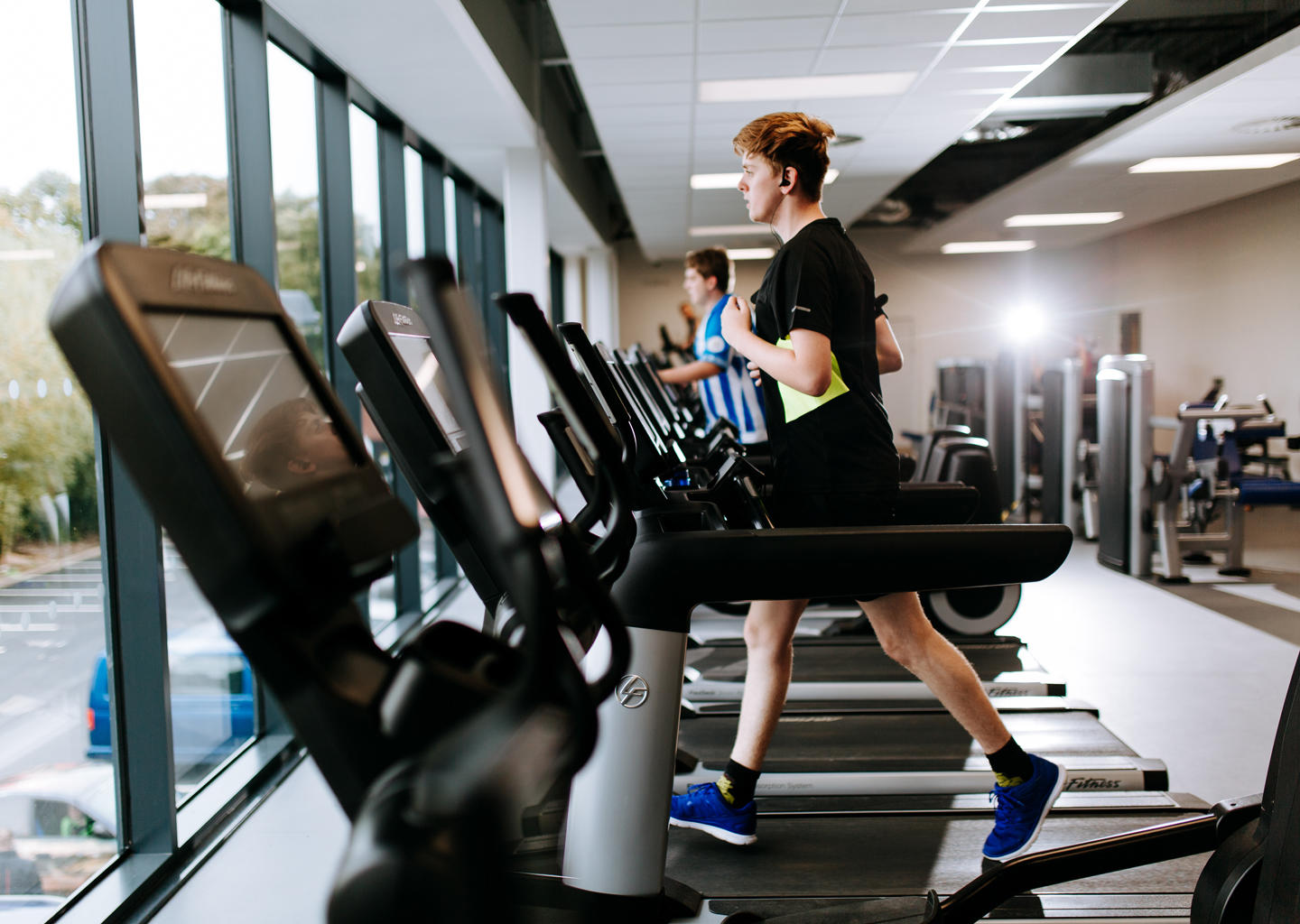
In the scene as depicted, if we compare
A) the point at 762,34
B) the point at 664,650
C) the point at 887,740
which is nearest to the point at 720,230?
the point at 762,34

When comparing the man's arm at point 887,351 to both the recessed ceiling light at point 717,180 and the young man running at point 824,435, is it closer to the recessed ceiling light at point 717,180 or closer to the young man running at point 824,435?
the young man running at point 824,435

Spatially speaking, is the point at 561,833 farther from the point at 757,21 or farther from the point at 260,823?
the point at 757,21

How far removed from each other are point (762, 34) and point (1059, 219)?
20.5 feet

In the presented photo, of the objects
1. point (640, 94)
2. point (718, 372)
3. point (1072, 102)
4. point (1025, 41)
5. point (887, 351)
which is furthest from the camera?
point (1072, 102)

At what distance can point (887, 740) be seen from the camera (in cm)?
270

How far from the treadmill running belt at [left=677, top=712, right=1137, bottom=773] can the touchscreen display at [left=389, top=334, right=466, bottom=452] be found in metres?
1.51

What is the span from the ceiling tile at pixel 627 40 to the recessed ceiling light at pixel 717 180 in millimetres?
2878

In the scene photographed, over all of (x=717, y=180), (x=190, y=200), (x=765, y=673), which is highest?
(x=717, y=180)

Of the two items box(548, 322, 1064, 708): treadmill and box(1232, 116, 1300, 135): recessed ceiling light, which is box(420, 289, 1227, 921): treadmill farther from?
box(1232, 116, 1300, 135): recessed ceiling light

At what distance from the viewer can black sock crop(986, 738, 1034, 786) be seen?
187 centimetres

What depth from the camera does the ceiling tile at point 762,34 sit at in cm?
405

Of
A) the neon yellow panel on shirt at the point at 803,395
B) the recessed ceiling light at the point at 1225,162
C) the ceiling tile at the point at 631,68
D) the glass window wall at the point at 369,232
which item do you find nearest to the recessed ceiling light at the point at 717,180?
the ceiling tile at the point at 631,68

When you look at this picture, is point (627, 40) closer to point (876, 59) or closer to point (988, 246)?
point (876, 59)

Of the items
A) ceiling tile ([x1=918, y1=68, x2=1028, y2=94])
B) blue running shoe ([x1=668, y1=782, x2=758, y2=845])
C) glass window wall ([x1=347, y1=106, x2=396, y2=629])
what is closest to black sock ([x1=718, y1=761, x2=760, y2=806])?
blue running shoe ([x1=668, y1=782, x2=758, y2=845])
